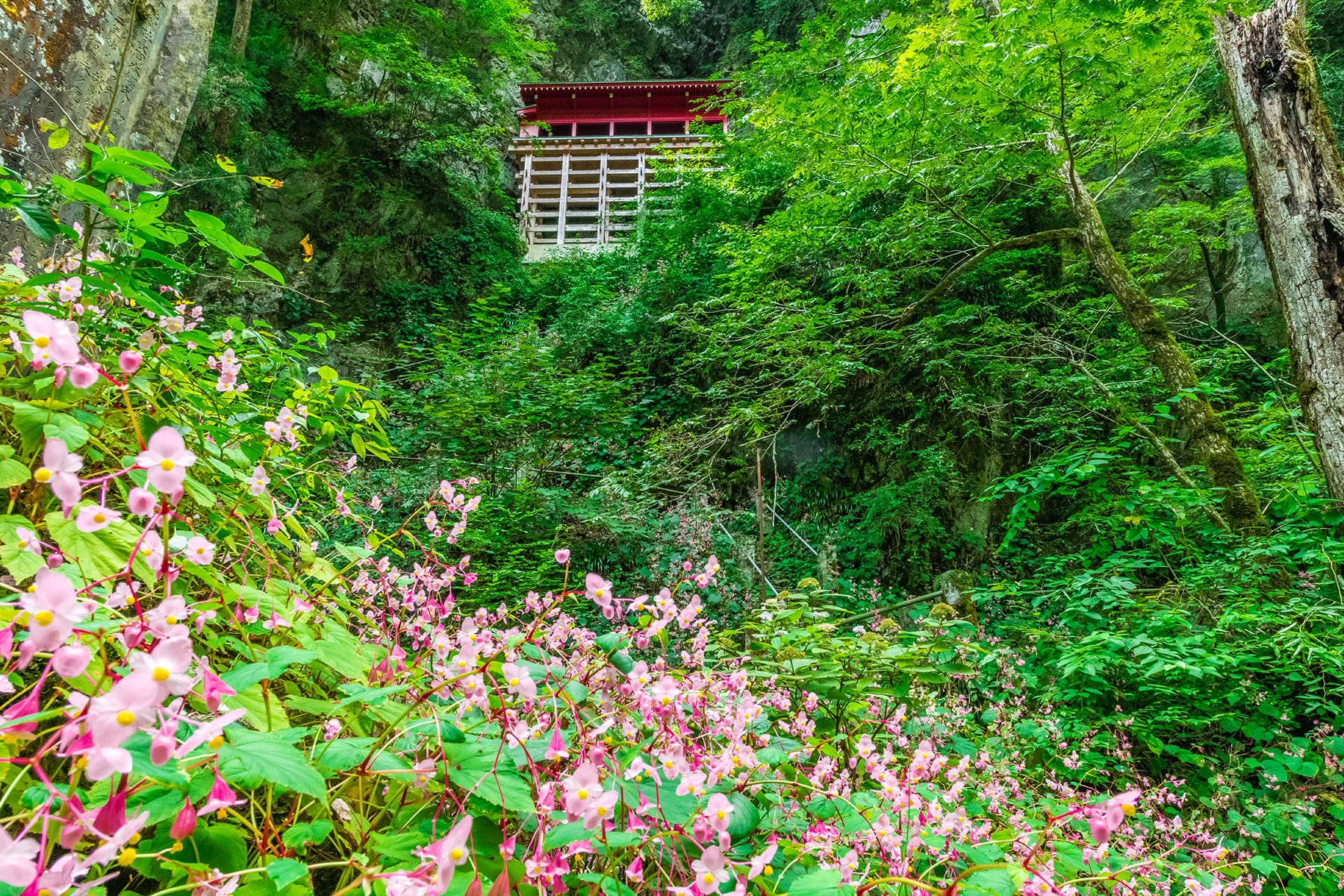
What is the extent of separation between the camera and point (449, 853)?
1.69 ft

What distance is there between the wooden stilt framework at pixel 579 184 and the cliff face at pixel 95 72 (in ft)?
36.6

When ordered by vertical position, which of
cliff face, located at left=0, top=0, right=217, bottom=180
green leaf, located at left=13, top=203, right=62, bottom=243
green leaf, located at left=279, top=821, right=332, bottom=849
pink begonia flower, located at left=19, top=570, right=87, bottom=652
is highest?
cliff face, located at left=0, top=0, right=217, bottom=180

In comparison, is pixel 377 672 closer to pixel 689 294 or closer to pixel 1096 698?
pixel 1096 698

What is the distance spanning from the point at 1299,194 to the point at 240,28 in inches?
513

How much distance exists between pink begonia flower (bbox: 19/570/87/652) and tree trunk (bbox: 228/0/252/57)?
1288 cm

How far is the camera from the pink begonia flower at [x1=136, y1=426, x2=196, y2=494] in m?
0.48

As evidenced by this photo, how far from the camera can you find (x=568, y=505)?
17.4 feet

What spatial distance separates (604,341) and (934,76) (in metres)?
5.35

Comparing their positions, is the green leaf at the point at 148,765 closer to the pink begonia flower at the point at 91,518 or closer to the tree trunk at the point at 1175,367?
Result: the pink begonia flower at the point at 91,518

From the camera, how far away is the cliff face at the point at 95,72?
1442 mm

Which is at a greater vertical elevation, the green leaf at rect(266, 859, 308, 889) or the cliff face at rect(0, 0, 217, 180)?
the cliff face at rect(0, 0, 217, 180)

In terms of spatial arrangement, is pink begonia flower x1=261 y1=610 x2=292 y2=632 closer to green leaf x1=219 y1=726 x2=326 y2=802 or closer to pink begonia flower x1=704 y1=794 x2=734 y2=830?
green leaf x1=219 y1=726 x2=326 y2=802

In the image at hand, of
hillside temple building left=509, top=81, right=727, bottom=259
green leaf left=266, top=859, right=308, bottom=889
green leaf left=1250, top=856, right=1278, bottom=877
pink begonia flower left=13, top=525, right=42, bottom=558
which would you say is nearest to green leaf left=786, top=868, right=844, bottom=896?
green leaf left=266, top=859, right=308, bottom=889

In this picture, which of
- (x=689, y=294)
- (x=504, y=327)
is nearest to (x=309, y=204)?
(x=504, y=327)
